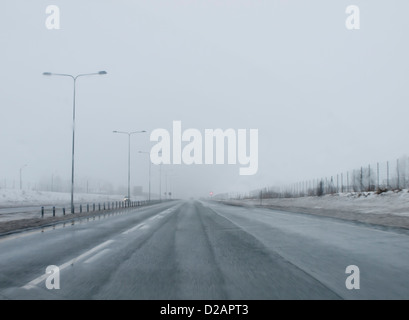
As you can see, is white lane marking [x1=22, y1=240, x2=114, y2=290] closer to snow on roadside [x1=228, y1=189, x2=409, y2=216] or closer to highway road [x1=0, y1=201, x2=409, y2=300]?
highway road [x1=0, y1=201, x2=409, y2=300]

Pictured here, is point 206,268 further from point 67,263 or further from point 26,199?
point 26,199

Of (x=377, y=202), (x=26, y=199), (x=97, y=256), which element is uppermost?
(x=97, y=256)

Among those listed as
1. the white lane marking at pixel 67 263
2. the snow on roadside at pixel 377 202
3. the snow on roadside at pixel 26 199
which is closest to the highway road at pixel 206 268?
the white lane marking at pixel 67 263

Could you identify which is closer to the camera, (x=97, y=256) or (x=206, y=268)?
(x=206, y=268)

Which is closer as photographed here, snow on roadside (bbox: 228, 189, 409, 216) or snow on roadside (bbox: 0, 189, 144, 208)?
snow on roadside (bbox: 228, 189, 409, 216)

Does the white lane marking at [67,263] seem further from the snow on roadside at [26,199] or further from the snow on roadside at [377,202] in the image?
the snow on roadside at [26,199]

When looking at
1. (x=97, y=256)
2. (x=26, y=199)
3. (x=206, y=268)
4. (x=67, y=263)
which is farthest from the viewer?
(x=26, y=199)

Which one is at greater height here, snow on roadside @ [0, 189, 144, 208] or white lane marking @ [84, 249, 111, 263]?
white lane marking @ [84, 249, 111, 263]

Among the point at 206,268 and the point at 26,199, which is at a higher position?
the point at 206,268

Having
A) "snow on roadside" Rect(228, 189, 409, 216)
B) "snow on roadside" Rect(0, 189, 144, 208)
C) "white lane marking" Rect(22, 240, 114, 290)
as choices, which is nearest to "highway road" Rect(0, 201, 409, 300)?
"white lane marking" Rect(22, 240, 114, 290)

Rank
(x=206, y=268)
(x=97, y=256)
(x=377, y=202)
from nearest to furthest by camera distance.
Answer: (x=206, y=268) → (x=97, y=256) → (x=377, y=202)

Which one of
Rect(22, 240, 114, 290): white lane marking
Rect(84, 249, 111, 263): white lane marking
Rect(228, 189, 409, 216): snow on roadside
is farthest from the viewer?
Rect(228, 189, 409, 216): snow on roadside

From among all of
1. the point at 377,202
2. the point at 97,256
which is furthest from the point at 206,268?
the point at 377,202
